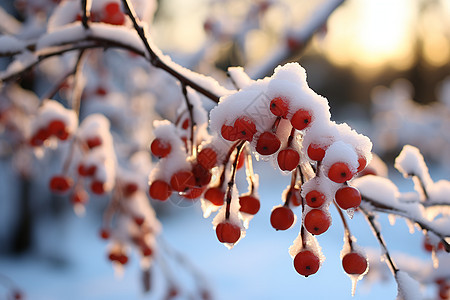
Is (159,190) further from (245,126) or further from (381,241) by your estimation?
(381,241)

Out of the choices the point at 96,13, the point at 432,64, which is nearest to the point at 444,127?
the point at 96,13

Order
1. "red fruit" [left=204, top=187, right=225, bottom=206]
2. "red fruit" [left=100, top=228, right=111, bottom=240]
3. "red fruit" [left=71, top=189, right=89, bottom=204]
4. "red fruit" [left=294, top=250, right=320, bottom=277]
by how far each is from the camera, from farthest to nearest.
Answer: "red fruit" [left=100, top=228, right=111, bottom=240], "red fruit" [left=71, top=189, right=89, bottom=204], "red fruit" [left=204, top=187, right=225, bottom=206], "red fruit" [left=294, top=250, right=320, bottom=277]

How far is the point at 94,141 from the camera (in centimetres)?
180

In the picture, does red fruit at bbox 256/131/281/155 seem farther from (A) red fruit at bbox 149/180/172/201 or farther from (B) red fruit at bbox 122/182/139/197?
(B) red fruit at bbox 122/182/139/197

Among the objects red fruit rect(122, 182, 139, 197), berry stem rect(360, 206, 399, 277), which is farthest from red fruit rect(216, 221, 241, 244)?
red fruit rect(122, 182, 139, 197)

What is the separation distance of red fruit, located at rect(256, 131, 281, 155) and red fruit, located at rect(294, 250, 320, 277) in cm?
27

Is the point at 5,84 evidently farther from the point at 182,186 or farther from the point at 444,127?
the point at 444,127

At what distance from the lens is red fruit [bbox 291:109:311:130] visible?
0.78 metres

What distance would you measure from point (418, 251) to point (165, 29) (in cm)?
672

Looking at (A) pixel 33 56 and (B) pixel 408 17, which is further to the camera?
(B) pixel 408 17

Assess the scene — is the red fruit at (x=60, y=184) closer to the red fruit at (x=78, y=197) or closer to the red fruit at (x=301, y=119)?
the red fruit at (x=78, y=197)

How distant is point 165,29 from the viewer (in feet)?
24.9

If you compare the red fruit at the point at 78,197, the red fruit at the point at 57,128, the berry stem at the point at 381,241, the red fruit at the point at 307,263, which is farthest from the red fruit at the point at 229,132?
the red fruit at the point at 78,197

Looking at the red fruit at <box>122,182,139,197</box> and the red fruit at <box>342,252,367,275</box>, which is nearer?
the red fruit at <box>342,252,367,275</box>
